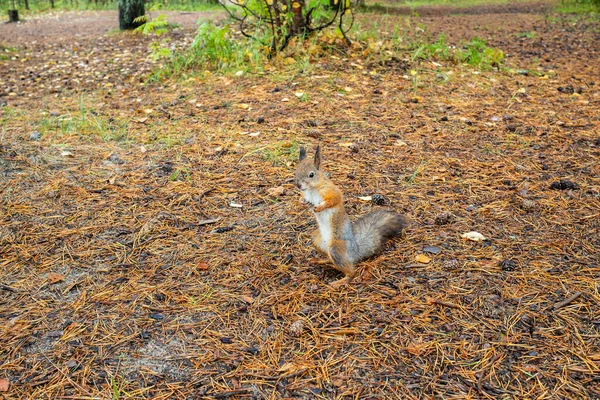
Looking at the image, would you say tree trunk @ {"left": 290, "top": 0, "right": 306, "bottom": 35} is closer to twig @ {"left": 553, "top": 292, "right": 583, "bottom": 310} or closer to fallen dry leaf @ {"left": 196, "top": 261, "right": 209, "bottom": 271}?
fallen dry leaf @ {"left": 196, "top": 261, "right": 209, "bottom": 271}

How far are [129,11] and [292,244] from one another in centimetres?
816

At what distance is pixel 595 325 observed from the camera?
78.4 inches

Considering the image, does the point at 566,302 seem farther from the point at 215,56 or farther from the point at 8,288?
the point at 215,56

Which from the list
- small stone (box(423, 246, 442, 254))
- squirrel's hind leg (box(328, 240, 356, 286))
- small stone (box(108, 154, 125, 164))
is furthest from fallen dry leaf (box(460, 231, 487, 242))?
small stone (box(108, 154, 125, 164))

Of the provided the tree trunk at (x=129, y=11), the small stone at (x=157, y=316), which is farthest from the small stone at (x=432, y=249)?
the tree trunk at (x=129, y=11)

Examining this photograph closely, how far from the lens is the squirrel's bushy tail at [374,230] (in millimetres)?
2426

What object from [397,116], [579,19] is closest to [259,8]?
[397,116]

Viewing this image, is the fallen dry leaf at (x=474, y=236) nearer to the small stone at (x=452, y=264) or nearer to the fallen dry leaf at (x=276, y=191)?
the small stone at (x=452, y=264)

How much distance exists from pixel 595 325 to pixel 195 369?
5.25ft

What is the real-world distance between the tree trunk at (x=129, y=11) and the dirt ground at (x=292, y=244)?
14.8 feet

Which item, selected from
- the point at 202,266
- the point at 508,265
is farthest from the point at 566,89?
the point at 202,266

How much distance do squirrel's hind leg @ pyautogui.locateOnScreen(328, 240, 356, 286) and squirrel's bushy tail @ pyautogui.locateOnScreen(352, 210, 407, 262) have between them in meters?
0.08

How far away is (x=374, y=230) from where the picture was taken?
245 centimetres

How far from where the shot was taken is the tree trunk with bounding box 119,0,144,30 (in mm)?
9125
